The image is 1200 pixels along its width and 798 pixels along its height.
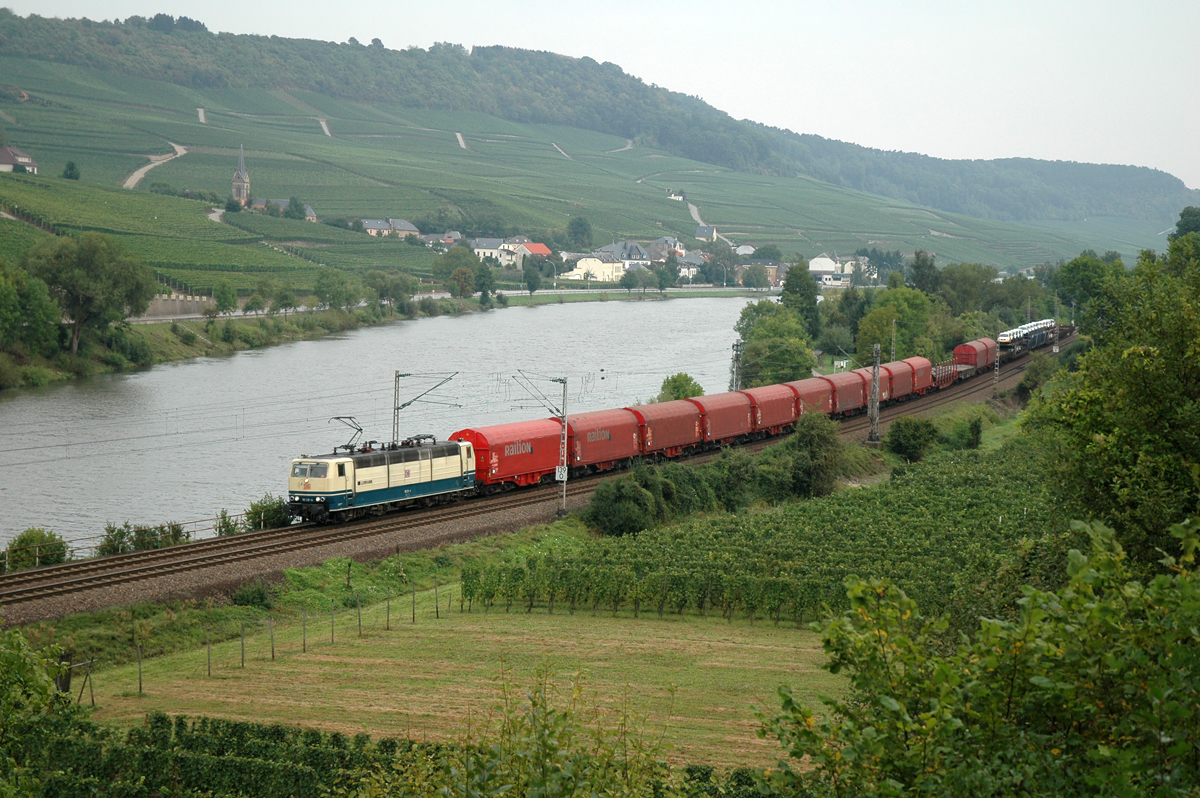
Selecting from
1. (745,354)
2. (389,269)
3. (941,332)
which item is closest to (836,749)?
(745,354)

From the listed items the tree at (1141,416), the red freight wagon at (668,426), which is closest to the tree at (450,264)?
the red freight wagon at (668,426)

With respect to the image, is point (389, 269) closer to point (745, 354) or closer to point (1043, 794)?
point (745, 354)

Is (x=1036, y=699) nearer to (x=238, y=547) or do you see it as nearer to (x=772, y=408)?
(x=238, y=547)

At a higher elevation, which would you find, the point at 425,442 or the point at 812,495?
the point at 425,442

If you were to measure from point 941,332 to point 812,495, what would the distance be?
198 ft

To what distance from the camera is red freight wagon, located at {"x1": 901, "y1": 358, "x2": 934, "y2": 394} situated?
80875 mm

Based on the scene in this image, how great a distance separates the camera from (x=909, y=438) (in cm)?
6456

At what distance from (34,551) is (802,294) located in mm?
93123

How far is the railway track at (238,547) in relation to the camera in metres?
31.7

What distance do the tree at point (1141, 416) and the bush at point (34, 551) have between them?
31.9m

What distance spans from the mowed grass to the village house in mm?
170868

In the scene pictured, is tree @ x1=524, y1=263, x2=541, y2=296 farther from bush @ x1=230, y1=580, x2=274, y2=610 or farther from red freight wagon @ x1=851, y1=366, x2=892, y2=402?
bush @ x1=230, y1=580, x2=274, y2=610

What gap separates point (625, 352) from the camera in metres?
112

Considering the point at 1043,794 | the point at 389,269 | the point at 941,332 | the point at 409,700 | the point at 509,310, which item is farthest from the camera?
the point at 389,269
